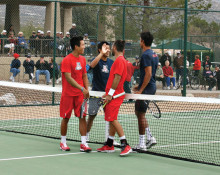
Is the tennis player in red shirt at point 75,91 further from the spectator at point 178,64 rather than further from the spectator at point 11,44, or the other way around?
the spectator at point 178,64

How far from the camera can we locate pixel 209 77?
22.1 meters

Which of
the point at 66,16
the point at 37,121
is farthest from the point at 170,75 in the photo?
the point at 37,121

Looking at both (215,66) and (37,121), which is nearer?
(37,121)

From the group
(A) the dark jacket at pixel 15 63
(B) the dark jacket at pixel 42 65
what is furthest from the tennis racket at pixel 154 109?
(A) the dark jacket at pixel 15 63

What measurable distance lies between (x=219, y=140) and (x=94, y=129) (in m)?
2.66

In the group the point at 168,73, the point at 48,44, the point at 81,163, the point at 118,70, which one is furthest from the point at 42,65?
the point at 81,163

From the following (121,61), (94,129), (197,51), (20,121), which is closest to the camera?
(121,61)

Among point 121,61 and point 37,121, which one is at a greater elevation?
point 121,61

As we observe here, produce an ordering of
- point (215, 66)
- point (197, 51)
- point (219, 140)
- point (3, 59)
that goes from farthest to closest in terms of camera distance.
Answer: point (197, 51) < point (215, 66) < point (3, 59) < point (219, 140)

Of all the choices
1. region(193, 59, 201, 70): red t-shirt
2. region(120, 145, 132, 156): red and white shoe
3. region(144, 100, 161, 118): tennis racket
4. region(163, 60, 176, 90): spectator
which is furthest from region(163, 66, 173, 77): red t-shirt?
region(120, 145, 132, 156): red and white shoe

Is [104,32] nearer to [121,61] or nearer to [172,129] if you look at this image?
[172,129]

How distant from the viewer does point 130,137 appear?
32.2ft

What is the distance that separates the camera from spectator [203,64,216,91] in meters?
21.2

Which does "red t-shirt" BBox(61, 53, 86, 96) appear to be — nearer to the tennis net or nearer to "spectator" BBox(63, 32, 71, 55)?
the tennis net
